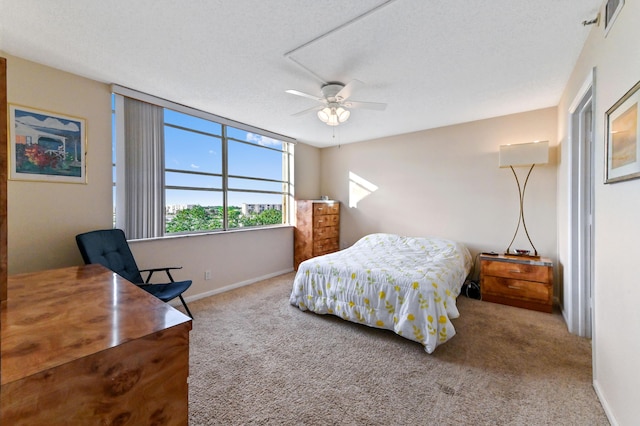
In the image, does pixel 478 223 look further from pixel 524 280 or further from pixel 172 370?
pixel 172 370

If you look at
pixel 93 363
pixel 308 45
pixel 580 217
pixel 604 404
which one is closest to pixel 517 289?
pixel 580 217

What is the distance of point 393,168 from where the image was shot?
469cm

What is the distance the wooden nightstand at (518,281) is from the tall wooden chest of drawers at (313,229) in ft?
8.28

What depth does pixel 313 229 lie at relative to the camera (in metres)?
4.71

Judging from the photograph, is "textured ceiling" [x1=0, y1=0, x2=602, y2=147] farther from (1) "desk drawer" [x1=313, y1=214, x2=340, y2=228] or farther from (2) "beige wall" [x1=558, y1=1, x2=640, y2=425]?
(1) "desk drawer" [x1=313, y1=214, x2=340, y2=228]

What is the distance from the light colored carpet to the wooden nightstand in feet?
0.76

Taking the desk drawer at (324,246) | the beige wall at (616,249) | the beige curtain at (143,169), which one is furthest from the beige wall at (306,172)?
the beige wall at (616,249)

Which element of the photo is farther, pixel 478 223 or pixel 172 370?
pixel 478 223

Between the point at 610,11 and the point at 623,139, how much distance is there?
2.70ft

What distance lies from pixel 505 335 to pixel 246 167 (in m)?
3.89

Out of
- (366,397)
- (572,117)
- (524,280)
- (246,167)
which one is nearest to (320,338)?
(366,397)

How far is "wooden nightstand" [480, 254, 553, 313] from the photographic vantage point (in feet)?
10.0

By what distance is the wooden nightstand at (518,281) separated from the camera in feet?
10.0

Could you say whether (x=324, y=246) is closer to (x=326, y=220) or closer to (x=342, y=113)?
(x=326, y=220)
